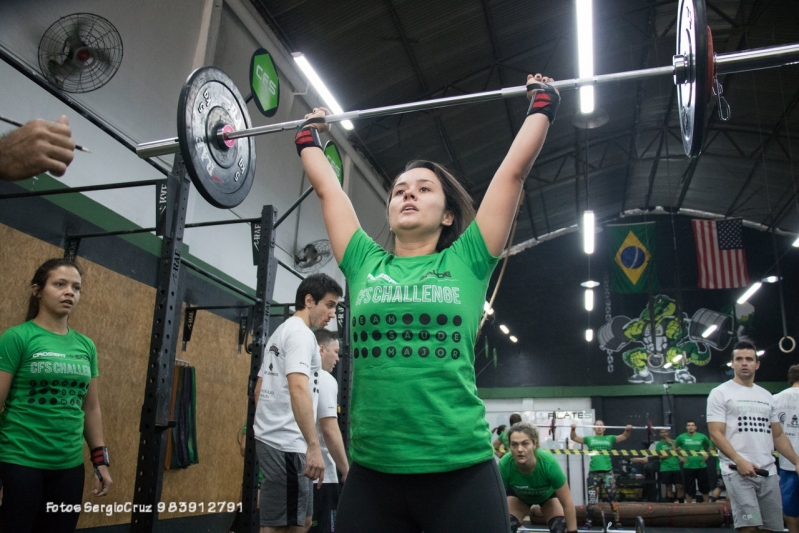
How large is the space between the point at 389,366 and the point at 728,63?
1470 mm

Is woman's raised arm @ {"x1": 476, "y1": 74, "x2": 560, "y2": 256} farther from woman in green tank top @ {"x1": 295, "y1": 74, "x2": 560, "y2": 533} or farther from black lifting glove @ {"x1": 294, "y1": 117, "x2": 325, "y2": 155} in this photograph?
black lifting glove @ {"x1": 294, "y1": 117, "x2": 325, "y2": 155}

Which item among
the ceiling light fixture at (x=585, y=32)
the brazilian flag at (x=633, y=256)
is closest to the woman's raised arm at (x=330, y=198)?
the ceiling light fixture at (x=585, y=32)

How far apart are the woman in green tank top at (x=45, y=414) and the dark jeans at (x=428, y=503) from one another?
1.28 metres

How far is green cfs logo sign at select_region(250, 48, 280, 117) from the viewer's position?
5.43m

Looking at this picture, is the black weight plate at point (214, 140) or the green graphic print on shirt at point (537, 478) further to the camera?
the green graphic print on shirt at point (537, 478)

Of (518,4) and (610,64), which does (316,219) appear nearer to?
(518,4)

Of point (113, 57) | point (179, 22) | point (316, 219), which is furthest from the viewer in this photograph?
point (316, 219)

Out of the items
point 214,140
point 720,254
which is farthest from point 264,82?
point 720,254

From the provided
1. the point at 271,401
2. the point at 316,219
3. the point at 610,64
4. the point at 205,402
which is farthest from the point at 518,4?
the point at 271,401

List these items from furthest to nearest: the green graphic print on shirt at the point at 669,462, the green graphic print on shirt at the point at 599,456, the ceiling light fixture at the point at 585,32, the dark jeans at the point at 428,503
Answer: the green graphic print on shirt at the point at 669,462, the green graphic print on shirt at the point at 599,456, the ceiling light fixture at the point at 585,32, the dark jeans at the point at 428,503

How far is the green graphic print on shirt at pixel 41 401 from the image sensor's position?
1875 millimetres

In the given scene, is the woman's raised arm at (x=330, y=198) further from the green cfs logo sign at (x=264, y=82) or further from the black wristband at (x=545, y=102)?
the green cfs logo sign at (x=264, y=82)

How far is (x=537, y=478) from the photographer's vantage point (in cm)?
354

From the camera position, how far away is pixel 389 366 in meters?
1.08
